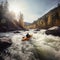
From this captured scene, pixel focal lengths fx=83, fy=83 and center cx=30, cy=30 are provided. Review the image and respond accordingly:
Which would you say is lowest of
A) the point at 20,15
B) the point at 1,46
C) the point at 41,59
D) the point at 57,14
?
the point at 41,59

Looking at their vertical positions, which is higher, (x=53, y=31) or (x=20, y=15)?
(x=20, y=15)

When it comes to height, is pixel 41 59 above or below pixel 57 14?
below

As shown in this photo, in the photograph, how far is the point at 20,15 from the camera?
79750mm

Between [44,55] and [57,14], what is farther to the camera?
[57,14]

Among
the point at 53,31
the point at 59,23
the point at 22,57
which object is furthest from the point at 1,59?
the point at 59,23

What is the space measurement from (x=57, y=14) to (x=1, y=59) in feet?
90.8

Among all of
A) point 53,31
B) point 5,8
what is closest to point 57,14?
point 53,31

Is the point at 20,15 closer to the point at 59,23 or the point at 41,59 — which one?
the point at 59,23

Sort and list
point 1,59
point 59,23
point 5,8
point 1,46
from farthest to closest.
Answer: point 5,8 → point 59,23 → point 1,46 → point 1,59

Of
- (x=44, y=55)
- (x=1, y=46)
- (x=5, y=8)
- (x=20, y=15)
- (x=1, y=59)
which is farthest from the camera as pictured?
(x=20, y=15)

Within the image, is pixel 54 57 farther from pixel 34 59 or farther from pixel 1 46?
pixel 1 46

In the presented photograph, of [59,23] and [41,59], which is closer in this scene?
[41,59]

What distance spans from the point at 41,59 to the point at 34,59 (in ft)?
1.90

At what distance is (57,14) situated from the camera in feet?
99.0
